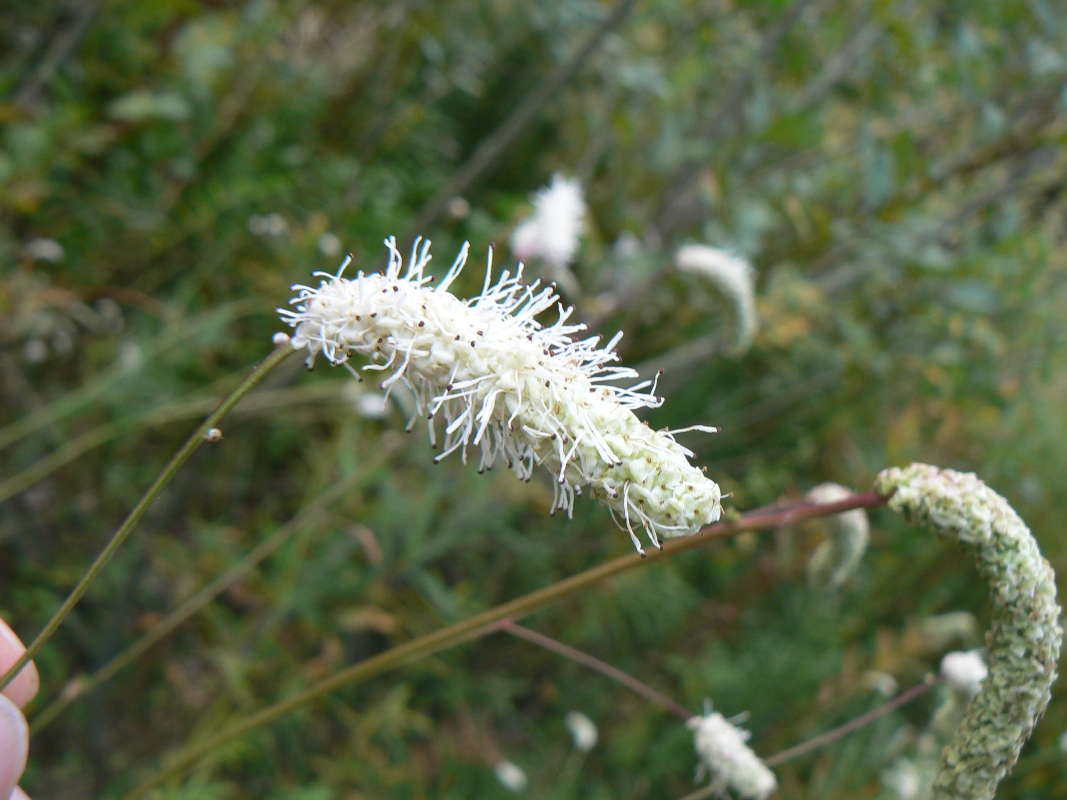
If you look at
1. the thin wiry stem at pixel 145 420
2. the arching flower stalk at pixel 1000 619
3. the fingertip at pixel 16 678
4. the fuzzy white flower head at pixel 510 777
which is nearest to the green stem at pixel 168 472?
the fingertip at pixel 16 678

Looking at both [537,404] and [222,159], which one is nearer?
[537,404]

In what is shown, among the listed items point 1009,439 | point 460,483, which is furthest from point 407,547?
point 1009,439

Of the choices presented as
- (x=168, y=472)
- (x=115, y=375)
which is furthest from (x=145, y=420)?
(x=168, y=472)

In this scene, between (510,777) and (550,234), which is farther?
(510,777)

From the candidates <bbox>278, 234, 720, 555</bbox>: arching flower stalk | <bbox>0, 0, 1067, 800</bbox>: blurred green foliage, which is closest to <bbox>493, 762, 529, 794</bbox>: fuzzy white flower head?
<bbox>0, 0, 1067, 800</bbox>: blurred green foliage

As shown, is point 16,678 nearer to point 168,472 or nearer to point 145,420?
point 168,472

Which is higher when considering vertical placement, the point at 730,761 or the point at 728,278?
the point at 728,278

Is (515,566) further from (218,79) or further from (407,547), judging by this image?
(218,79)
